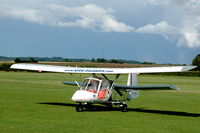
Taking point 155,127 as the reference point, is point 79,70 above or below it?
above

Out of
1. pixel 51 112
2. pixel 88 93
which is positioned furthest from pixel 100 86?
pixel 51 112

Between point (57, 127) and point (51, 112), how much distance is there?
193 inches

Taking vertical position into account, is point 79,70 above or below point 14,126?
above

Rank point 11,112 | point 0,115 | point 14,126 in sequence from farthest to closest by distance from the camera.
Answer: point 11,112 < point 0,115 < point 14,126

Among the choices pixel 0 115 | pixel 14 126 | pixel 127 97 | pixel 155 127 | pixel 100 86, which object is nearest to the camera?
pixel 14 126

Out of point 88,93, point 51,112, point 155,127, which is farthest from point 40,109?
point 155,127

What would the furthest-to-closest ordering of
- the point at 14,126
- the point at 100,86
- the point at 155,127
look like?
the point at 100,86 < the point at 155,127 < the point at 14,126

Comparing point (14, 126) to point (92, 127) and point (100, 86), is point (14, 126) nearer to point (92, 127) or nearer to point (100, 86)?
point (92, 127)

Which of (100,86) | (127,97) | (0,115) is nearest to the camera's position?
(0,115)

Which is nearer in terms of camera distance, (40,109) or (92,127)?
(92,127)

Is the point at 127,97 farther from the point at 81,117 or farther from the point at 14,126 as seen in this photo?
the point at 14,126

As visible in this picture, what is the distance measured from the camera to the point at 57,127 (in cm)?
1525

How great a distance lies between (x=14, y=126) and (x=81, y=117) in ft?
13.7

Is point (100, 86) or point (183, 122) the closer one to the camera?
point (183, 122)
